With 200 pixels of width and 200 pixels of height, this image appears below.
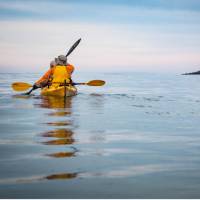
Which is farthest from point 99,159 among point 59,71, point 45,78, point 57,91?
point 45,78

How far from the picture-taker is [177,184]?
20.9ft

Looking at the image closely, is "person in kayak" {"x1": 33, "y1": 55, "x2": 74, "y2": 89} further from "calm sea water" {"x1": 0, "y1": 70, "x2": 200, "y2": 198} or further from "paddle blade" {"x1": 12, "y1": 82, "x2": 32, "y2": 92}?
"calm sea water" {"x1": 0, "y1": 70, "x2": 200, "y2": 198}

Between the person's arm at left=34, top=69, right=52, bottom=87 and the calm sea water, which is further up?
the person's arm at left=34, top=69, right=52, bottom=87

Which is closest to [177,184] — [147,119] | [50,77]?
[147,119]

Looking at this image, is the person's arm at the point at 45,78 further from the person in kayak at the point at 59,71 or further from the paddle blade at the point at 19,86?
the paddle blade at the point at 19,86

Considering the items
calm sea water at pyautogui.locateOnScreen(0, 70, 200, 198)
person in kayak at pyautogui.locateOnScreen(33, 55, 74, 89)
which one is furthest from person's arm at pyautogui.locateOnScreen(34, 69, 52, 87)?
calm sea water at pyautogui.locateOnScreen(0, 70, 200, 198)

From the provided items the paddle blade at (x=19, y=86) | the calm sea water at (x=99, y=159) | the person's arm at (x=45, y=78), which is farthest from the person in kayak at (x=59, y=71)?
the calm sea water at (x=99, y=159)

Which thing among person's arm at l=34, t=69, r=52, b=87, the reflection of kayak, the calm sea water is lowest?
the calm sea water

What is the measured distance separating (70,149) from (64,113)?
8263 mm

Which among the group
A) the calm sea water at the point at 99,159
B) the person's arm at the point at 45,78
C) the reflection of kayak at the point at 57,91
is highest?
the person's arm at the point at 45,78

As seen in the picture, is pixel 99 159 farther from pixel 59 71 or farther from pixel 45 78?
pixel 45 78

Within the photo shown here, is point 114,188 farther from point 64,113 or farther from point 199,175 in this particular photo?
point 64,113

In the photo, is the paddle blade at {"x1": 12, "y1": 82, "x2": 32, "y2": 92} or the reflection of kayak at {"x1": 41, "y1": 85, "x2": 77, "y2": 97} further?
the paddle blade at {"x1": 12, "y1": 82, "x2": 32, "y2": 92}

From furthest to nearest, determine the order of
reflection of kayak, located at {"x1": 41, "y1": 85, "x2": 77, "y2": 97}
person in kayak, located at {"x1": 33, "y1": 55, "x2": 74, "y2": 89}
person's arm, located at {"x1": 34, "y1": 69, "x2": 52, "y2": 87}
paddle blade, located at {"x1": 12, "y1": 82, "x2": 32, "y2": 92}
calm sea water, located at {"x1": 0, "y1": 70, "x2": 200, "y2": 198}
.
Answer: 1. paddle blade, located at {"x1": 12, "y1": 82, "x2": 32, "y2": 92}
2. person's arm, located at {"x1": 34, "y1": 69, "x2": 52, "y2": 87}
3. reflection of kayak, located at {"x1": 41, "y1": 85, "x2": 77, "y2": 97}
4. person in kayak, located at {"x1": 33, "y1": 55, "x2": 74, "y2": 89}
5. calm sea water, located at {"x1": 0, "y1": 70, "x2": 200, "y2": 198}
